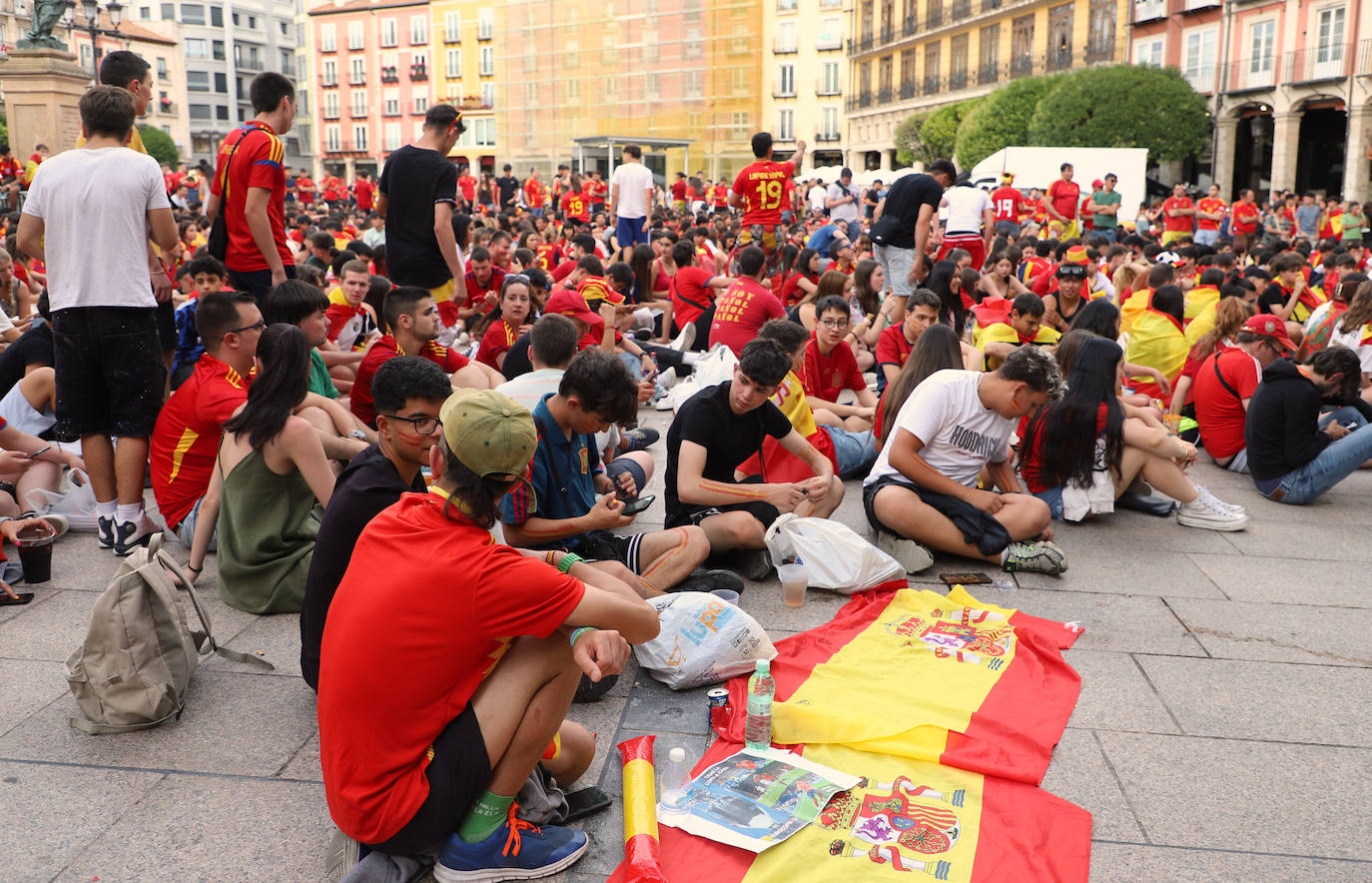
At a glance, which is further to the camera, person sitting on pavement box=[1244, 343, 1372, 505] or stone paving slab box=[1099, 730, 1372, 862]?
person sitting on pavement box=[1244, 343, 1372, 505]

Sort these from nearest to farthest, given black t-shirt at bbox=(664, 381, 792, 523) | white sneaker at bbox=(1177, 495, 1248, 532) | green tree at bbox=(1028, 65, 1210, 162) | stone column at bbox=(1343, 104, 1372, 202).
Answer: black t-shirt at bbox=(664, 381, 792, 523) < white sneaker at bbox=(1177, 495, 1248, 532) < stone column at bbox=(1343, 104, 1372, 202) < green tree at bbox=(1028, 65, 1210, 162)

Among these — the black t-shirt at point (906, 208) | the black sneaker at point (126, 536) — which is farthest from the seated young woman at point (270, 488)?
the black t-shirt at point (906, 208)

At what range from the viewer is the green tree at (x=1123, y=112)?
3253cm

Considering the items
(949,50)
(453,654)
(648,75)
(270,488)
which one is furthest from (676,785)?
(648,75)

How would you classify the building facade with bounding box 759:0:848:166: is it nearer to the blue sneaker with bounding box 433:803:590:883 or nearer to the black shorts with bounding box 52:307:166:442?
the black shorts with bounding box 52:307:166:442

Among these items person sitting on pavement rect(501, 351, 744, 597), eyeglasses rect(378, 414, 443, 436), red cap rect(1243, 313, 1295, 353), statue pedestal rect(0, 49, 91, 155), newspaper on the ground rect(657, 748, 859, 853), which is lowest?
newspaper on the ground rect(657, 748, 859, 853)

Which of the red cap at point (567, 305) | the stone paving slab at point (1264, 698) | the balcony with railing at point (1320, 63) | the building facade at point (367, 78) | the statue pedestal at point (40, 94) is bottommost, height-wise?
the stone paving slab at point (1264, 698)

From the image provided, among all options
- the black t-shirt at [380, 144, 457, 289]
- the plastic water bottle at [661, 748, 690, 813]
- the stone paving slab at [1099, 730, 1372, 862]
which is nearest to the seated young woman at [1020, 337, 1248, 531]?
the stone paving slab at [1099, 730, 1372, 862]

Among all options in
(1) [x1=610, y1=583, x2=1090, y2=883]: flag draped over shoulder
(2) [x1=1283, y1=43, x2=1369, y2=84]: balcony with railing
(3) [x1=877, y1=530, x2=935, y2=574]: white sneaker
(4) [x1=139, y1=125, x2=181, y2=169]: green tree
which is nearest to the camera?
(1) [x1=610, y1=583, x2=1090, y2=883]: flag draped over shoulder

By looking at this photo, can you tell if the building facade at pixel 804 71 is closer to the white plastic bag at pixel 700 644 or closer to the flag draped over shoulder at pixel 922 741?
the flag draped over shoulder at pixel 922 741

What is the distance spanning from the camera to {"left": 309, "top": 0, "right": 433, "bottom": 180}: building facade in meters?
73.2

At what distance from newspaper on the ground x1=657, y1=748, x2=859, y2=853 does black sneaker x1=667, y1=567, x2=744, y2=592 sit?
4.43ft

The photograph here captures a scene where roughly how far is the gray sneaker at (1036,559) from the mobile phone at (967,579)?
0.65ft

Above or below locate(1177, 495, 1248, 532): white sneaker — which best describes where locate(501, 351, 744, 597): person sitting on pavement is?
above
